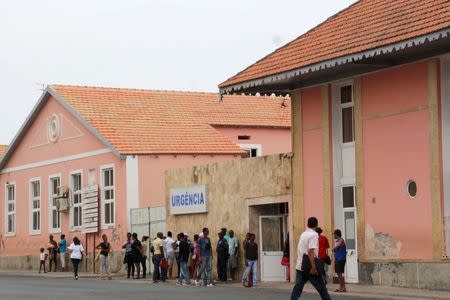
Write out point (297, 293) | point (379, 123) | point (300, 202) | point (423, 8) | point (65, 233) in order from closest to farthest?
point (297, 293) < point (423, 8) < point (379, 123) < point (300, 202) < point (65, 233)

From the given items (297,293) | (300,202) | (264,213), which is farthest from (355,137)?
(297,293)

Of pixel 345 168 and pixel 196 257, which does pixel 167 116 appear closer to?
pixel 196 257

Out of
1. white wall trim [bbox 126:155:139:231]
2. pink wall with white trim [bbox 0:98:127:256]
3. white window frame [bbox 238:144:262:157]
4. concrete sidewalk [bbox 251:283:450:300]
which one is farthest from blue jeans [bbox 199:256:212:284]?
white window frame [bbox 238:144:262:157]

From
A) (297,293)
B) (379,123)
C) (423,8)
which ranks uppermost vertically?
(423,8)

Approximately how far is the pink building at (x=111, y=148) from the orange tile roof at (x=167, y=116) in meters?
0.04

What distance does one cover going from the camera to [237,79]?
103ft

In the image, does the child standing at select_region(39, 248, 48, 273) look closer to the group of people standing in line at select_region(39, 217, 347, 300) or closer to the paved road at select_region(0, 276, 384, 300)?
Answer: the group of people standing in line at select_region(39, 217, 347, 300)

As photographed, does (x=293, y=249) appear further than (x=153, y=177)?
No

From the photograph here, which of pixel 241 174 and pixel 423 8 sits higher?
pixel 423 8

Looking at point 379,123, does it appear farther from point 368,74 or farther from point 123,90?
point 123,90

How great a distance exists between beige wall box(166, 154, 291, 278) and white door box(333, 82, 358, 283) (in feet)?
7.18

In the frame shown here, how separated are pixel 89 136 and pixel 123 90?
4113 mm

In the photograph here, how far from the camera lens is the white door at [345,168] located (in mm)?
29703

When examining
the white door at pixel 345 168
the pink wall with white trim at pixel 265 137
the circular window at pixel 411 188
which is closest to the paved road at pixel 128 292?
the white door at pixel 345 168
